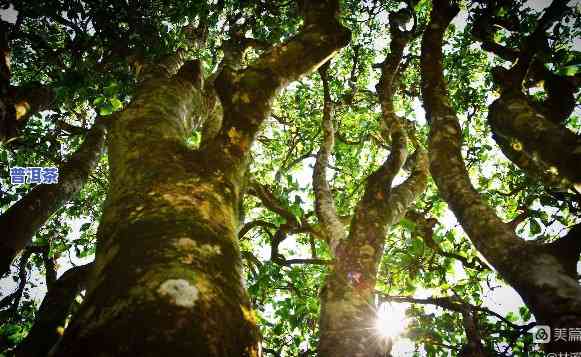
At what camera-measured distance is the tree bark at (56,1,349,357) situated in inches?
49.1

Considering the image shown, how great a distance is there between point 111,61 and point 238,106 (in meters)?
4.95

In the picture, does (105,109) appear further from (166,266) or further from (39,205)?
(166,266)

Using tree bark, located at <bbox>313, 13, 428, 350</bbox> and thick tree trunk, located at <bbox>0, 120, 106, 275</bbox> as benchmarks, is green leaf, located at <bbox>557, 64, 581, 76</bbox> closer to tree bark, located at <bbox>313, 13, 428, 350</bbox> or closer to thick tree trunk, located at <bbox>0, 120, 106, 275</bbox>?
tree bark, located at <bbox>313, 13, 428, 350</bbox>

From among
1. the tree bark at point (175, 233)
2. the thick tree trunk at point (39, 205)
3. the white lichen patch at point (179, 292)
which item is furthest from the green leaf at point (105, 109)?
the white lichen patch at point (179, 292)

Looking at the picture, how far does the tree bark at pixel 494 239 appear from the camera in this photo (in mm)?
2066

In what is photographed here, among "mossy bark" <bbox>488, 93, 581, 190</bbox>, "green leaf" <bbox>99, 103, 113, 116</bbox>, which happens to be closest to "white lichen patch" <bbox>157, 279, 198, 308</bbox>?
"mossy bark" <bbox>488, 93, 581, 190</bbox>

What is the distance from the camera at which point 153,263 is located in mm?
1519

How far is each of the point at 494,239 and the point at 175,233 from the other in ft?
7.86

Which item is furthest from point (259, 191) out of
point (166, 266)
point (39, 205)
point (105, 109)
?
point (166, 266)

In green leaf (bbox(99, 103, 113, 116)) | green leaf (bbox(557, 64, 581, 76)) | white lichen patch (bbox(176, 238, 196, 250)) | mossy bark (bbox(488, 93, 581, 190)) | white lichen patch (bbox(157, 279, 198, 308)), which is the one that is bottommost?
white lichen patch (bbox(157, 279, 198, 308))

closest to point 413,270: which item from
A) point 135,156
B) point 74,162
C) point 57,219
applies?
point 135,156

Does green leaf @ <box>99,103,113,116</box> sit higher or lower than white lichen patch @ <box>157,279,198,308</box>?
higher

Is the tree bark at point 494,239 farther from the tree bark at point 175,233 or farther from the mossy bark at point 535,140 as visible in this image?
the tree bark at point 175,233

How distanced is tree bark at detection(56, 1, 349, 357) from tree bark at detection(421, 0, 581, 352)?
5.34 feet
